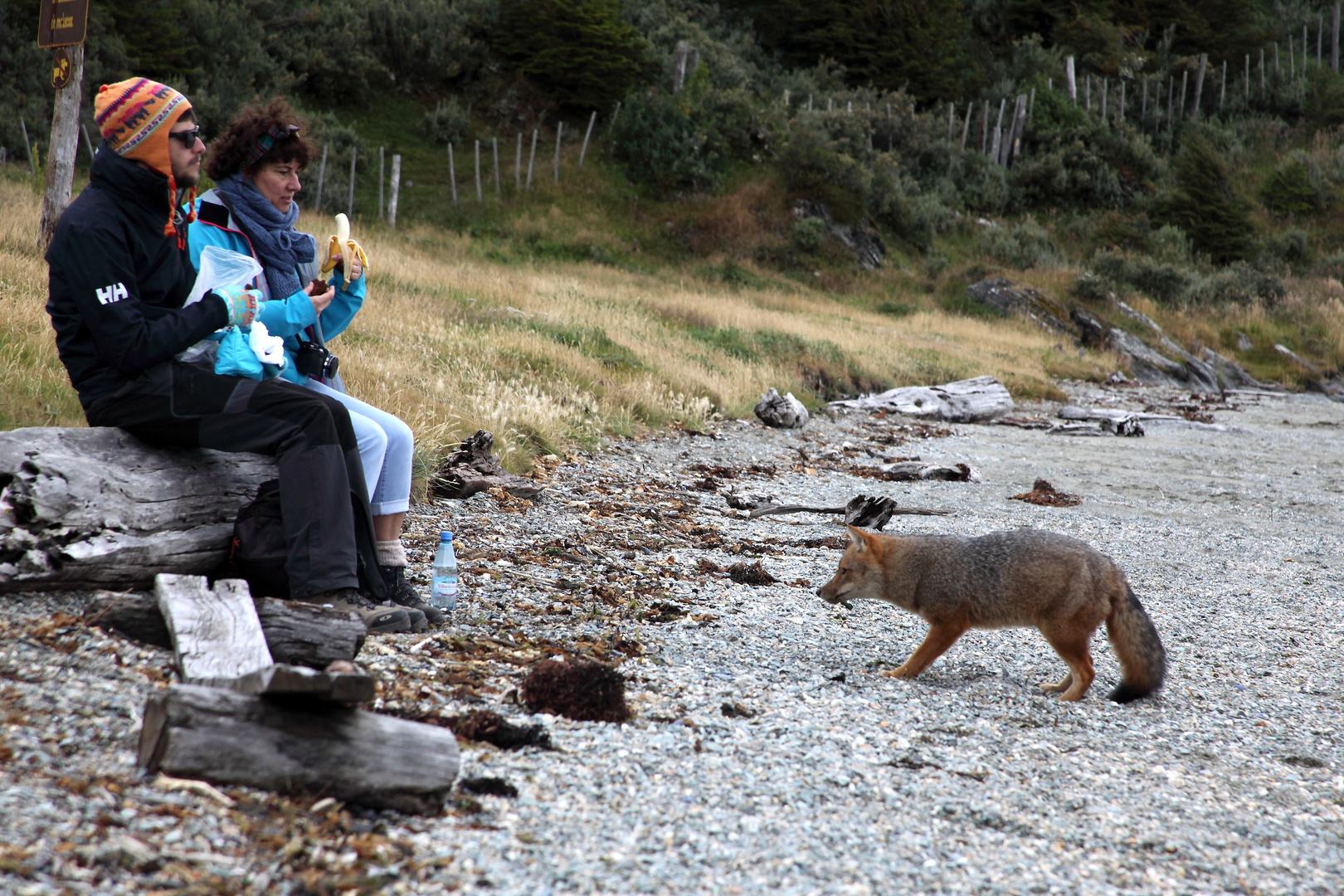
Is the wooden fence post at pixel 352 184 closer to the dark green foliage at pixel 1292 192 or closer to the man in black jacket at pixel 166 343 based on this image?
the man in black jacket at pixel 166 343

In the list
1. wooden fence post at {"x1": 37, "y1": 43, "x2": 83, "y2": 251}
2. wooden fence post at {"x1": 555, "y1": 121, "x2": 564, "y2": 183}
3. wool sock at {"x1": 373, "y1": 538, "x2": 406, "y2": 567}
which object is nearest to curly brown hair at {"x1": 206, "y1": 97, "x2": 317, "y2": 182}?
wool sock at {"x1": 373, "y1": 538, "x2": 406, "y2": 567}

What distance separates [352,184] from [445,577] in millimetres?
23652

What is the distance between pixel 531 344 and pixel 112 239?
859 cm

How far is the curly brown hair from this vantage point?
4395 millimetres

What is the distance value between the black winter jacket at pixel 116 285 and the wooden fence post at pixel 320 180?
21639mm

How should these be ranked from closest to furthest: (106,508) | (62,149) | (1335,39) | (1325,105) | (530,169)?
(106,508) < (62,149) < (530,169) < (1325,105) < (1335,39)

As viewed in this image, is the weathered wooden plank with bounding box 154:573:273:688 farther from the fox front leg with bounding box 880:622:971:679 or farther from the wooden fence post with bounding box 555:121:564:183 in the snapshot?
the wooden fence post with bounding box 555:121:564:183

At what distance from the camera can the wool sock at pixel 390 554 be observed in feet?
14.4

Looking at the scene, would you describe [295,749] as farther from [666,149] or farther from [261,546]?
[666,149]

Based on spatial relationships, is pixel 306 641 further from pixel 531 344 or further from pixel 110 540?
pixel 531 344

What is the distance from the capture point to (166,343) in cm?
357

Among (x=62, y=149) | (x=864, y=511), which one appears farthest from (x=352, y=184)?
(x=864, y=511)

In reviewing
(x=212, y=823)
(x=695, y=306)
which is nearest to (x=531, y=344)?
(x=695, y=306)

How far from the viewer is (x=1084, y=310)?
27125 millimetres
